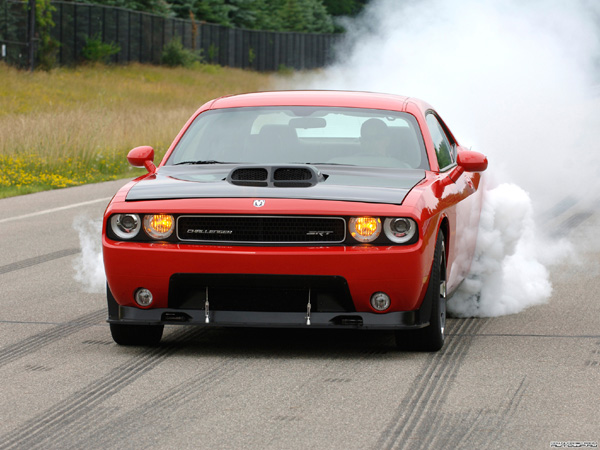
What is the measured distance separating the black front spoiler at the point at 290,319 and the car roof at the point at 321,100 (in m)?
1.76

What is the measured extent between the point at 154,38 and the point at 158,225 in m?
66.2

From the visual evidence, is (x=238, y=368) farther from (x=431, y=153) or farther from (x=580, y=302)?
(x=580, y=302)

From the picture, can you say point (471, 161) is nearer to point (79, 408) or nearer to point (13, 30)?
point (79, 408)

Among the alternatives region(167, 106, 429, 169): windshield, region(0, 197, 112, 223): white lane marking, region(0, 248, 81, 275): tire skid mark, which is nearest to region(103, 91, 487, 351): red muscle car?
region(167, 106, 429, 169): windshield

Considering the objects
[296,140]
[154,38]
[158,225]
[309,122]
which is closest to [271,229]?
[158,225]

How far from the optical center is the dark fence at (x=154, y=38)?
52344 millimetres

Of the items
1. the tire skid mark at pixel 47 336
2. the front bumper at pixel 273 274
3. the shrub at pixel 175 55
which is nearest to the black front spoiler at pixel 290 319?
the front bumper at pixel 273 274

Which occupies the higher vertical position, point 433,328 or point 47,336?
point 433,328

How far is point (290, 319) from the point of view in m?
6.51

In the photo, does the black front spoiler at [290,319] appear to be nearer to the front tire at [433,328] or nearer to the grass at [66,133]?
the front tire at [433,328]

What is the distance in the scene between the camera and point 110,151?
2298 cm

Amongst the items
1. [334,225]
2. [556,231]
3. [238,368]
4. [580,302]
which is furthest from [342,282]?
[556,231]

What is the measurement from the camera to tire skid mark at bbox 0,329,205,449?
5.12 metres

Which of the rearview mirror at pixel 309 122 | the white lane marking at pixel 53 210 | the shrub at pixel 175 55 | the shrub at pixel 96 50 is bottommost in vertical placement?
the shrub at pixel 175 55
